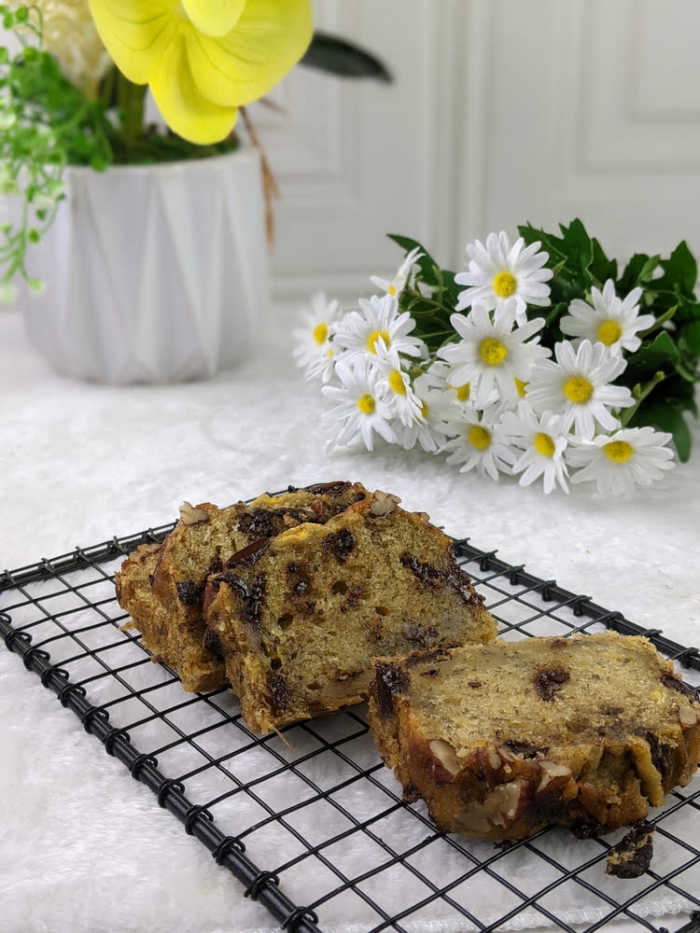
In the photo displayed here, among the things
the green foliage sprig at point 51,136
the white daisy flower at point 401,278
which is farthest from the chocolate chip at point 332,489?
the green foliage sprig at point 51,136

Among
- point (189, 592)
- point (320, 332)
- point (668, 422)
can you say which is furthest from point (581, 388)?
point (189, 592)

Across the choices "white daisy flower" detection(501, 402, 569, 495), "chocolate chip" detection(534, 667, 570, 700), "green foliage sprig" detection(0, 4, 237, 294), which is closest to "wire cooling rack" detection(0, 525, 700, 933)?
"chocolate chip" detection(534, 667, 570, 700)

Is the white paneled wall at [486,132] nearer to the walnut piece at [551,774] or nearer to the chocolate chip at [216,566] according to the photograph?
the chocolate chip at [216,566]

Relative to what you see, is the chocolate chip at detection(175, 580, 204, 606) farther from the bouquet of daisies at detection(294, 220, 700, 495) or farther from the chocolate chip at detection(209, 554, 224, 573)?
the bouquet of daisies at detection(294, 220, 700, 495)

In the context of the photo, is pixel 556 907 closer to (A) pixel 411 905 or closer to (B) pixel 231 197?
(A) pixel 411 905

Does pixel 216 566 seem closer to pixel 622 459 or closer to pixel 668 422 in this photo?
pixel 622 459

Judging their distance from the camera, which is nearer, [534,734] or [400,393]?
[534,734]
